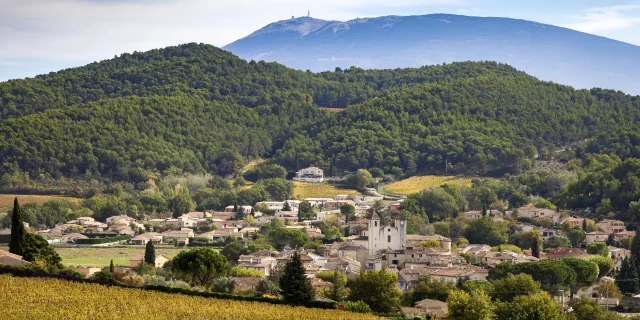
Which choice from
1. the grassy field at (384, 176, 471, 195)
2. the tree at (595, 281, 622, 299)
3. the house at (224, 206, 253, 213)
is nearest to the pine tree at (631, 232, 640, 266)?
the tree at (595, 281, 622, 299)

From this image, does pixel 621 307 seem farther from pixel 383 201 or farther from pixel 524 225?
pixel 383 201

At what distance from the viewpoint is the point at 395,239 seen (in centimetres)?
6881

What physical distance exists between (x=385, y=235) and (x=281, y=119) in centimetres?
6629

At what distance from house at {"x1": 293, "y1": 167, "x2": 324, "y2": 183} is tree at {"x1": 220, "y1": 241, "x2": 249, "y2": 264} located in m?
43.3

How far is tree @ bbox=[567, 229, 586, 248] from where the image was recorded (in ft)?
248

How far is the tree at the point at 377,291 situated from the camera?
46844 mm

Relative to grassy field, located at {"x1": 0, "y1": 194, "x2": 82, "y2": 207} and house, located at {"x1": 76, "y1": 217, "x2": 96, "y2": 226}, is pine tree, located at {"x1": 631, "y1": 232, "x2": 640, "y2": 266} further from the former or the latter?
grassy field, located at {"x1": 0, "y1": 194, "x2": 82, "y2": 207}

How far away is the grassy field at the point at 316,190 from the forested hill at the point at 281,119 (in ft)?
23.5

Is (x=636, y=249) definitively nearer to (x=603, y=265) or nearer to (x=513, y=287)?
(x=603, y=265)

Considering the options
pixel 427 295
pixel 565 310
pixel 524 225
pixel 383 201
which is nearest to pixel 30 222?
pixel 383 201

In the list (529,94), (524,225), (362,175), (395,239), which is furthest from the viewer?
(529,94)

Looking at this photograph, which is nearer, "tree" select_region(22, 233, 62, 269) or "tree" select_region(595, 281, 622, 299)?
"tree" select_region(22, 233, 62, 269)

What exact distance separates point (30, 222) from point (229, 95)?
5585 centimetres

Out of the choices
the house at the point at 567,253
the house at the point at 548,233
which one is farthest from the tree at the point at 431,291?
the house at the point at 548,233
